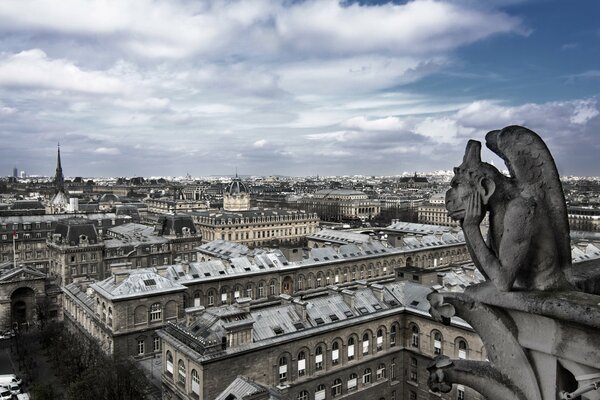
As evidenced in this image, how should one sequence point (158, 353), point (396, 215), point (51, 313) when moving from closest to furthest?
1. point (158, 353)
2. point (51, 313)
3. point (396, 215)

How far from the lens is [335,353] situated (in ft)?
130

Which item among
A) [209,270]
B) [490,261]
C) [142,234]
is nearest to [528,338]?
[490,261]

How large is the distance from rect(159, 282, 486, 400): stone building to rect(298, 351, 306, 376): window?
82mm

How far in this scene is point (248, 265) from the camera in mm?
62219

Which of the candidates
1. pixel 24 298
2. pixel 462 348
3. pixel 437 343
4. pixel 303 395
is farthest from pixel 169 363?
pixel 24 298

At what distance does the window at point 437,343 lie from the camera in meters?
41.1

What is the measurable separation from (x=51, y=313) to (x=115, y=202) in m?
115

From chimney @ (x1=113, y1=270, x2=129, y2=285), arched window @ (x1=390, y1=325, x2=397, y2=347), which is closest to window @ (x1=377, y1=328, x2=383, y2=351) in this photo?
arched window @ (x1=390, y1=325, x2=397, y2=347)

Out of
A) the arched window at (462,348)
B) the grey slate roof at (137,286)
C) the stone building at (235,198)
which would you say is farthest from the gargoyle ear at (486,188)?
the stone building at (235,198)

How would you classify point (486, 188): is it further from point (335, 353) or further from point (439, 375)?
point (335, 353)

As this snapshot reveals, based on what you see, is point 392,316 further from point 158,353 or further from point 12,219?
point 12,219

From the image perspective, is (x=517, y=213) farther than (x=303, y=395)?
No

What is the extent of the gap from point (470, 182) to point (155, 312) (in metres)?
48.2

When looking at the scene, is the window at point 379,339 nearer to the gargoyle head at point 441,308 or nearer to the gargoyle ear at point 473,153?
the gargoyle head at point 441,308
